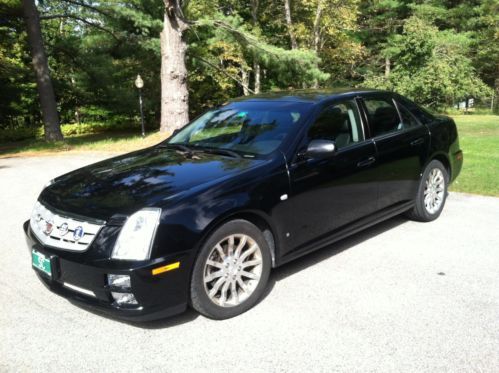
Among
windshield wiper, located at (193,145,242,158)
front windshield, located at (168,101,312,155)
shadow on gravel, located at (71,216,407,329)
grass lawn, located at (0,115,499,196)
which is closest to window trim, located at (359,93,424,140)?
front windshield, located at (168,101,312,155)

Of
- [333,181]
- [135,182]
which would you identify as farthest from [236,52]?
[135,182]

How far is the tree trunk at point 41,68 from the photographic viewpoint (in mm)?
17391

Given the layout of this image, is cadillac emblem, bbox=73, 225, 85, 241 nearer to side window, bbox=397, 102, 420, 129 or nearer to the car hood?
the car hood

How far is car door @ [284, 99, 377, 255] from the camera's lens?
13.0 ft

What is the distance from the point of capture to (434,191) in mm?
5660

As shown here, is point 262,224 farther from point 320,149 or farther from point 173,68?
point 173,68

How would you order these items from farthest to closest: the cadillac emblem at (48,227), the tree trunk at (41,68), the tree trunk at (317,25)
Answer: the tree trunk at (317,25) → the tree trunk at (41,68) → the cadillac emblem at (48,227)

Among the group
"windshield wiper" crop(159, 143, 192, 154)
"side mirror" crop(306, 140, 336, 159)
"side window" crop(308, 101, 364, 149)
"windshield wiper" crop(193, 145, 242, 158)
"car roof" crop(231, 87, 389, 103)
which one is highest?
"car roof" crop(231, 87, 389, 103)

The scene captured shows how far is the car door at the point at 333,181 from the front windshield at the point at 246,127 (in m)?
0.24

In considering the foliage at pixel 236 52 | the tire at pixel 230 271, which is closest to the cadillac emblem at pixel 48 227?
the tire at pixel 230 271

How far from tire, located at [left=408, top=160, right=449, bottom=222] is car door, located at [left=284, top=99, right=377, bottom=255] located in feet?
3.27

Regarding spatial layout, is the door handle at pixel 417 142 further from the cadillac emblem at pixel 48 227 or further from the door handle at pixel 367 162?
the cadillac emblem at pixel 48 227

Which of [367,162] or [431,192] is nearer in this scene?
[367,162]

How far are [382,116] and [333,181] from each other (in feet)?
4.03
